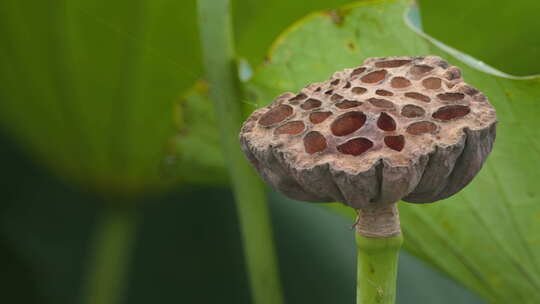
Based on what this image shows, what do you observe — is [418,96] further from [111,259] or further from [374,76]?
[111,259]

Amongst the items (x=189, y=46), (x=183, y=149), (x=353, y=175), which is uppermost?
(x=189, y=46)

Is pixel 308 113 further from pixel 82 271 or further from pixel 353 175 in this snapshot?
pixel 82 271

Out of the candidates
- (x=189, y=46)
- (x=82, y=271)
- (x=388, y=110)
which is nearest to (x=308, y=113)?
(x=388, y=110)

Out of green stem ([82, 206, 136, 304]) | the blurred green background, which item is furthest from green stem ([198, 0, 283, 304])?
green stem ([82, 206, 136, 304])

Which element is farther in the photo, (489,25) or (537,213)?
(489,25)

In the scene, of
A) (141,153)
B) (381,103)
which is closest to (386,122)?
(381,103)

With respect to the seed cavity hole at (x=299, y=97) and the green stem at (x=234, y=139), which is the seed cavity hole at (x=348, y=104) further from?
the green stem at (x=234, y=139)

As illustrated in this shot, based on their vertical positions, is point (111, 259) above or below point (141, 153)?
below
